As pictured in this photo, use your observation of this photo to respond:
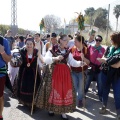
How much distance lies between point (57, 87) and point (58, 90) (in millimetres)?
64

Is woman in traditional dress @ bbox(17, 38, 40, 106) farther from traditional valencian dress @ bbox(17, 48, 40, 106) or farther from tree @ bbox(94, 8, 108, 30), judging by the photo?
tree @ bbox(94, 8, 108, 30)

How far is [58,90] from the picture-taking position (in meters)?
4.78

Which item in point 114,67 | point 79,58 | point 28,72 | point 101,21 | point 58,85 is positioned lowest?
point 58,85

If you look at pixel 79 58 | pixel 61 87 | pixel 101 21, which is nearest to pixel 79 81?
pixel 79 58

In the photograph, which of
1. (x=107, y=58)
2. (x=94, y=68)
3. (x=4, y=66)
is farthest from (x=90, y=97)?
(x=4, y=66)

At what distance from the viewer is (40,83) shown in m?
5.15

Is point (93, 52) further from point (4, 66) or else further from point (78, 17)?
point (4, 66)

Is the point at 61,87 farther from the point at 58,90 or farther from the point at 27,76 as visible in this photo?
the point at 27,76

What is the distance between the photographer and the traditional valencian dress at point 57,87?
4.79 metres

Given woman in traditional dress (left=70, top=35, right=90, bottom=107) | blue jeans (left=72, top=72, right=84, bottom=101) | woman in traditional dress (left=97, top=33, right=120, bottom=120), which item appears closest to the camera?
woman in traditional dress (left=97, top=33, right=120, bottom=120)

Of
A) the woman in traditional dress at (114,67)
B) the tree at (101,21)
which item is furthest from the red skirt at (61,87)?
the tree at (101,21)

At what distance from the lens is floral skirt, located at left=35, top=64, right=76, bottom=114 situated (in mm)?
4789

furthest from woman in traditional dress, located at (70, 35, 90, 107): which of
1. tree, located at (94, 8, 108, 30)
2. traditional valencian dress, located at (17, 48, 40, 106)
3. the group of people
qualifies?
tree, located at (94, 8, 108, 30)

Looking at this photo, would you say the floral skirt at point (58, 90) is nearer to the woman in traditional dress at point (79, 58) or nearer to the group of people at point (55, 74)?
the group of people at point (55, 74)
